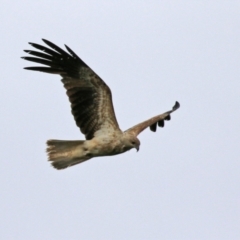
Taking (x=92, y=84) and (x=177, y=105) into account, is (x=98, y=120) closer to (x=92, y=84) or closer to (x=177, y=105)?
(x=92, y=84)

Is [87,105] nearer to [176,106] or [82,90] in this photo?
[82,90]

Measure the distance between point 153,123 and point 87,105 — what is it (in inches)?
73.8

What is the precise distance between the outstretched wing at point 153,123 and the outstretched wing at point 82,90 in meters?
0.64

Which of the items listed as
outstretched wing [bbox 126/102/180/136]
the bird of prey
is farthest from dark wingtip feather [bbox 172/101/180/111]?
the bird of prey

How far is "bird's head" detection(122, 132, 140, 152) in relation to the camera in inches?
914

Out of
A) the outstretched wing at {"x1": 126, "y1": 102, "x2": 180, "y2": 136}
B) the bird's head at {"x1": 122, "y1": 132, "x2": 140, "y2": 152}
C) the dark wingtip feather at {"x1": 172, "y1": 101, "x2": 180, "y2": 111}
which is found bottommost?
the bird's head at {"x1": 122, "y1": 132, "x2": 140, "y2": 152}

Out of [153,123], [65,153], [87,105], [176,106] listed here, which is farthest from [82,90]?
[176,106]

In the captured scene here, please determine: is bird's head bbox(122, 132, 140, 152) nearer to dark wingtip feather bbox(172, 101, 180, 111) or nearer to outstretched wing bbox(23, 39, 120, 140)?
outstretched wing bbox(23, 39, 120, 140)

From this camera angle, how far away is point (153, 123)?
81.0 feet

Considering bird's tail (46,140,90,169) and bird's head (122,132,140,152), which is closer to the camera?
bird's head (122,132,140,152)

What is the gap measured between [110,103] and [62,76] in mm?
926

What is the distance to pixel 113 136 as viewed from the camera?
23.2 meters

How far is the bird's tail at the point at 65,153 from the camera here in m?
23.4

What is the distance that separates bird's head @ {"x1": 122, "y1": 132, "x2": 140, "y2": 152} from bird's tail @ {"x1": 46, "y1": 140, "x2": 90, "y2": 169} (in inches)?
26.1
